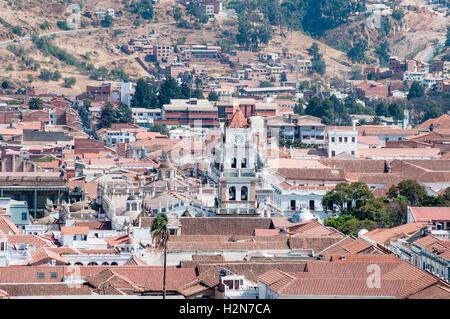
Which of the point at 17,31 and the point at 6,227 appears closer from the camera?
the point at 6,227

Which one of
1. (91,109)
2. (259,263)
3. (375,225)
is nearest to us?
(259,263)

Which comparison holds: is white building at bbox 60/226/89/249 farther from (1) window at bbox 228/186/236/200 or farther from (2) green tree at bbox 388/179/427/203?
(2) green tree at bbox 388/179/427/203

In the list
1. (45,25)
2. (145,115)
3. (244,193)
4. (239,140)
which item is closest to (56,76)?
(45,25)

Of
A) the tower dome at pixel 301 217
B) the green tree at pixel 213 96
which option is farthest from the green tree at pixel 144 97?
the tower dome at pixel 301 217

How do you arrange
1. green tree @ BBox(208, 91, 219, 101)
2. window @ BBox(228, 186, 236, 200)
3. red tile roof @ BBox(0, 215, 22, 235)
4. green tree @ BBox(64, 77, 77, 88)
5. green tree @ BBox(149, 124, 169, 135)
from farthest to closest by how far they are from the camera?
1. green tree @ BBox(64, 77, 77, 88)
2. green tree @ BBox(208, 91, 219, 101)
3. green tree @ BBox(149, 124, 169, 135)
4. red tile roof @ BBox(0, 215, 22, 235)
5. window @ BBox(228, 186, 236, 200)

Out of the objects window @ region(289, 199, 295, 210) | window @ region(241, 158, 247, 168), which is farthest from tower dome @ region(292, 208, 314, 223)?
window @ region(289, 199, 295, 210)

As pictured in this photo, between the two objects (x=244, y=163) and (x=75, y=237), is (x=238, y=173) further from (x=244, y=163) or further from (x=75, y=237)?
(x=75, y=237)

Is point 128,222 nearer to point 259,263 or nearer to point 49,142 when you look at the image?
point 259,263

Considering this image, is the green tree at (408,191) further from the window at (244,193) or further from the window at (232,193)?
the window at (232,193)

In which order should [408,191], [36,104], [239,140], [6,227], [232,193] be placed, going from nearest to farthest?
1. [232,193]
2. [239,140]
3. [6,227]
4. [408,191]
5. [36,104]

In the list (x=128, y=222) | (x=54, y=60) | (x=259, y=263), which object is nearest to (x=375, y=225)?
(x=128, y=222)
